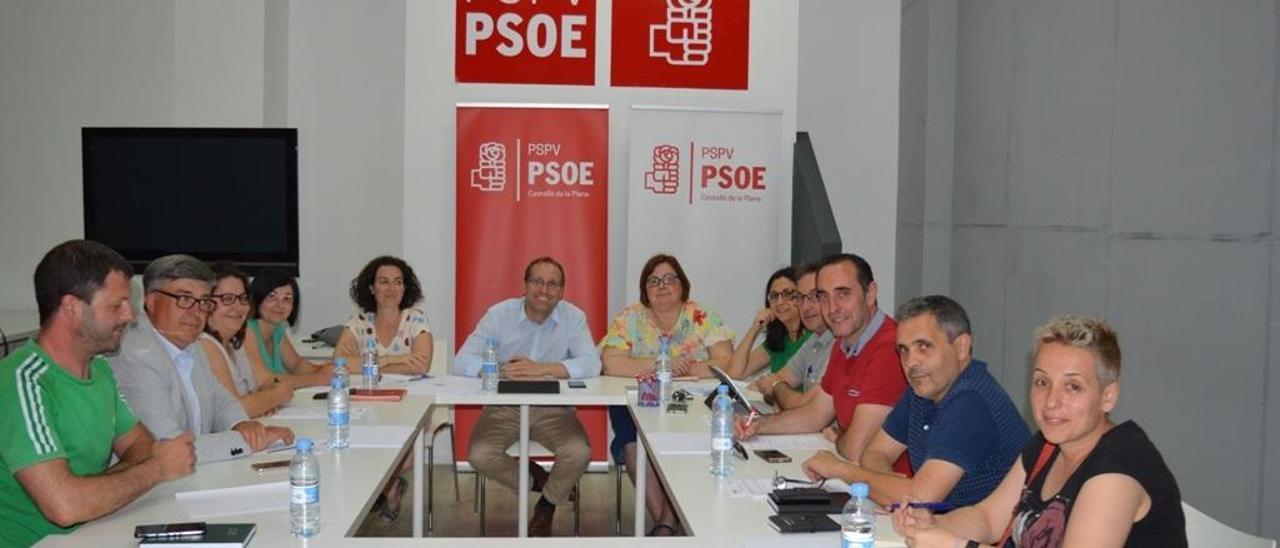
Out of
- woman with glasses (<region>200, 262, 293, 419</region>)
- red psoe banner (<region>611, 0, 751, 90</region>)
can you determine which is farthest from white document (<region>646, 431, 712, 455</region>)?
red psoe banner (<region>611, 0, 751, 90</region>)

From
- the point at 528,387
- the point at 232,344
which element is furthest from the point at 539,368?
the point at 232,344

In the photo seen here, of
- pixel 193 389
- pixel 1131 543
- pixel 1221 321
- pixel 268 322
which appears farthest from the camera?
pixel 268 322

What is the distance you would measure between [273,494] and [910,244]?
5361 millimetres

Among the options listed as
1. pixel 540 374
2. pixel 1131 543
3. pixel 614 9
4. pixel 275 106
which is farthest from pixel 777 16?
pixel 1131 543

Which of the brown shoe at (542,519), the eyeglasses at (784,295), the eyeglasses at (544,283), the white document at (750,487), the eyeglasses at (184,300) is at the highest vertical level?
the eyeglasses at (184,300)

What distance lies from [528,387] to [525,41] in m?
2.40

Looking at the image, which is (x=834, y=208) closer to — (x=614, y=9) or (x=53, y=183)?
(x=614, y=9)

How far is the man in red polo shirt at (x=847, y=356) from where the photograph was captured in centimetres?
369

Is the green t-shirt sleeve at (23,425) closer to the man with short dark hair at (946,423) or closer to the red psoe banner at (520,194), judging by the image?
the man with short dark hair at (946,423)

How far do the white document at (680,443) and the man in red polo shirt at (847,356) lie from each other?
142 millimetres

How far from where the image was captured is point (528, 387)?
197 inches

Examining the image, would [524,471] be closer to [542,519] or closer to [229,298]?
[542,519]

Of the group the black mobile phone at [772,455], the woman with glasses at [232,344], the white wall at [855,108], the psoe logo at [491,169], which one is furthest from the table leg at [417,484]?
the white wall at [855,108]

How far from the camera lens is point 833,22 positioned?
296 inches
